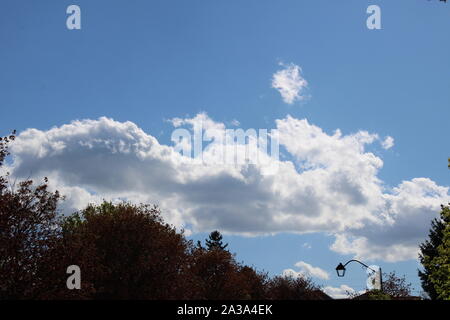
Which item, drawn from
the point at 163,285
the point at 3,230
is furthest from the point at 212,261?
the point at 3,230

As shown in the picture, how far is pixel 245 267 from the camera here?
93.2 metres

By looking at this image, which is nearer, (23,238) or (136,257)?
(23,238)

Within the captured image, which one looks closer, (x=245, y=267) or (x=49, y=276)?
(x=49, y=276)

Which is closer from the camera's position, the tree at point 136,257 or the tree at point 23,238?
the tree at point 23,238

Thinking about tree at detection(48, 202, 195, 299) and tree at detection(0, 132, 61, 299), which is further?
tree at detection(48, 202, 195, 299)

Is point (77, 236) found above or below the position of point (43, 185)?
below

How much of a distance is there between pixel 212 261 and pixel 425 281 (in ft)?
105
